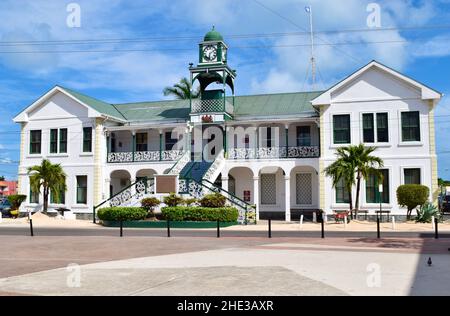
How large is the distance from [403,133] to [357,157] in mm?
4217

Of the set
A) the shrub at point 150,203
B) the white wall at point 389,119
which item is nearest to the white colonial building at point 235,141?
the white wall at point 389,119

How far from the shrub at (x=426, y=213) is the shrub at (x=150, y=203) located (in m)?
14.4

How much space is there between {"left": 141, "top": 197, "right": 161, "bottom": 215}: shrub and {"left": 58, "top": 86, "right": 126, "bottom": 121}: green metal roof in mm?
9841

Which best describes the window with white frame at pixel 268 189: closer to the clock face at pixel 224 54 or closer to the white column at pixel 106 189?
the clock face at pixel 224 54

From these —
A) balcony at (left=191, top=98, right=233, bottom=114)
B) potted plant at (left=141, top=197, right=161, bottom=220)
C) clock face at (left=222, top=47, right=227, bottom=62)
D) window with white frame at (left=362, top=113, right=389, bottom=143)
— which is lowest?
potted plant at (left=141, top=197, right=161, bottom=220)

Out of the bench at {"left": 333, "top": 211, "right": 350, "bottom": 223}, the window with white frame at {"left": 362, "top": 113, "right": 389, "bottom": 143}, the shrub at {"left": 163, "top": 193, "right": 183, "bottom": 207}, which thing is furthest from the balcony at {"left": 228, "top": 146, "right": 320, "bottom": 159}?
the shrub at {"left": 163, "top": 193, "right": 183, "bottom": 207}

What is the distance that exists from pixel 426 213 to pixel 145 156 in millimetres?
18373

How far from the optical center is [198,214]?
26.7 meters

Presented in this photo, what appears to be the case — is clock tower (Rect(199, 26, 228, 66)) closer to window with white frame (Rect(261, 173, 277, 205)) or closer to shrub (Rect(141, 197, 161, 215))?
window with white frame (Rect(261, 173, 277, 205))

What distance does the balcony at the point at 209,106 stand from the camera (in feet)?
110

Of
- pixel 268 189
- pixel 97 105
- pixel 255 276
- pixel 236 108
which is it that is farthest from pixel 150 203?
pixel 255 276

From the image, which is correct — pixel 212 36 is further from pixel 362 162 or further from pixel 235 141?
pixel 362 162

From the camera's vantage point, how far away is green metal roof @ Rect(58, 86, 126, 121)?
3575 centimetres
